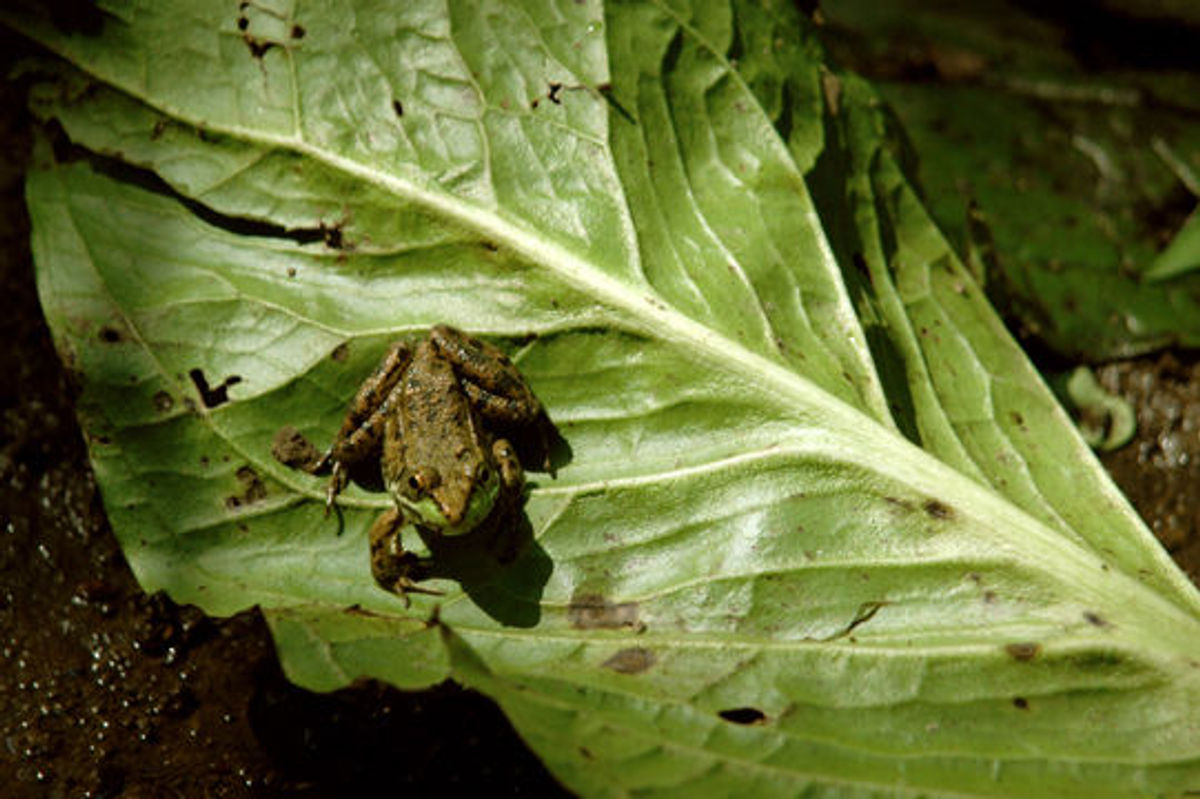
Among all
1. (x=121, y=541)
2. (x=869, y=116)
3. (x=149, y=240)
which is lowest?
(x=121, y=541)

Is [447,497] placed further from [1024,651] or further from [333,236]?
[1024,651]

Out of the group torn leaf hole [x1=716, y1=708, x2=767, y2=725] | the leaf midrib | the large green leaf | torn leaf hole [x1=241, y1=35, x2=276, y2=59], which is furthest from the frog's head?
torn leaf hole [x1=241, y1=35, x2=276, y2=59]

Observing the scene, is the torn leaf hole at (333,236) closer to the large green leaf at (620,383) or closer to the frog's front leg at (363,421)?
the large green leaf at (620,383)

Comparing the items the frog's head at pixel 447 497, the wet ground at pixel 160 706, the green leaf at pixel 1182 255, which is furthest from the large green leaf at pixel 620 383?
the green leaf at pixel 1182 255

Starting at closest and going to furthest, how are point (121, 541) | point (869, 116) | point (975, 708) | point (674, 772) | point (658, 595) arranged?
point (674, 772) → point (975, 708) → point (658, 595) → point (121, 541) → point (869, 116)

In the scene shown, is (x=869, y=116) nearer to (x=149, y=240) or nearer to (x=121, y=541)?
(x=149, y=240)

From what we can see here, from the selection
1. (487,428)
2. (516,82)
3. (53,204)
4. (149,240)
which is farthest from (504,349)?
(53,204)
